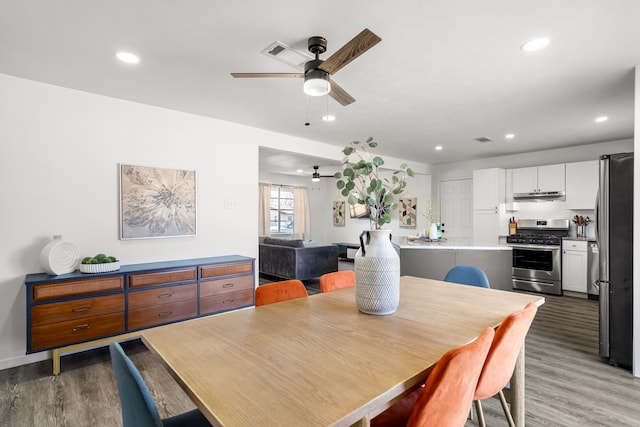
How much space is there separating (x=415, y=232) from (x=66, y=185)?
23.1 ft

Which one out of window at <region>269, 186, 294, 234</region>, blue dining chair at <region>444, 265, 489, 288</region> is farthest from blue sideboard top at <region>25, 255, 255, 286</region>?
window at <region>269, 186, 294, 234</region>

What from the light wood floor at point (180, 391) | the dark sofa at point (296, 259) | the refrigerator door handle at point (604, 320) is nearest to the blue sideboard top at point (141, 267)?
the light wood floor at point (180, 391)

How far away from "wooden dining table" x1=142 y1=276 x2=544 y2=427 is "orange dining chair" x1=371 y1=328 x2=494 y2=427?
0.06 m

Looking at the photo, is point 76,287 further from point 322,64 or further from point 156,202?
A: point 322,64

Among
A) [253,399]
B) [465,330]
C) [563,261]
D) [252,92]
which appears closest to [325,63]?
[252,92]

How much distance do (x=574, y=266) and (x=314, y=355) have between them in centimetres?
588

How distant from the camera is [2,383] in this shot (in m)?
2.54

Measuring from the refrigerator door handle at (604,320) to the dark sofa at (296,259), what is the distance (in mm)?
4128

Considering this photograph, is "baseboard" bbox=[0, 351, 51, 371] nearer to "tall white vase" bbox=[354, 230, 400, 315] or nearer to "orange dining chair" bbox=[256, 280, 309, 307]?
"orange dining chair" bbox=[256, 280, 309, 307]

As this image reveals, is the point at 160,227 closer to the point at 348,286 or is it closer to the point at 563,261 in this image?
the point at 348,286

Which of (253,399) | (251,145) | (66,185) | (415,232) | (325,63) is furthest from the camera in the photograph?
(415,232)

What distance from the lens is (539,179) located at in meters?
5.83

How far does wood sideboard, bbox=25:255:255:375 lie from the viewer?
2.63 meters

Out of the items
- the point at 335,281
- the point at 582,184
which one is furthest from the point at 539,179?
the point at 335,281
